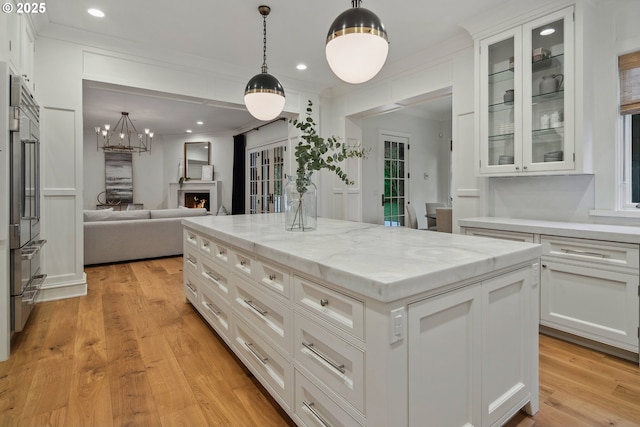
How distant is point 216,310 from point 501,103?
2.96 metres

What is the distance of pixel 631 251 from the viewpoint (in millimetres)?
2074

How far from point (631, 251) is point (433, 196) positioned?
17.2 feet

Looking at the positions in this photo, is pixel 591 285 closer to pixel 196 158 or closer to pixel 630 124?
pixel 630 124

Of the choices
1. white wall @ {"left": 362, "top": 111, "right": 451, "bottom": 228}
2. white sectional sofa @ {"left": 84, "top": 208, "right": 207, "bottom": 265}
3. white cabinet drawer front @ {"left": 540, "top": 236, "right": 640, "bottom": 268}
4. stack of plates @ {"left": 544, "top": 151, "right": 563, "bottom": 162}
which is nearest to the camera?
white cabinet drawer front @ {"left": 540, "top": 236, "right": 640, "bottom": 268}

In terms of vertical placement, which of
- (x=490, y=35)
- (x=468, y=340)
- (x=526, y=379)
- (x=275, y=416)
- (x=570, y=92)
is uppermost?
(x=490, y=35)

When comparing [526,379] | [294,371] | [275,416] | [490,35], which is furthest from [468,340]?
[490,35]

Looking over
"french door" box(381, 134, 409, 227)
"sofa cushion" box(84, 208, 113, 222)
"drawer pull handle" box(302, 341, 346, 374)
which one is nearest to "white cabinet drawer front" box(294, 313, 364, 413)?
"drawer pull handle" box(302, 341, 346, 374)

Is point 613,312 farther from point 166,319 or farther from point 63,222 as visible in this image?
point 63,222

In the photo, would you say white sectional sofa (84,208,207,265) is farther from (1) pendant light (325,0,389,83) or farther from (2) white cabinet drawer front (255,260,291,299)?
(1) pendant light (325,0,389,83)

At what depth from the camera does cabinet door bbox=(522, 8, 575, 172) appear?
2.61m

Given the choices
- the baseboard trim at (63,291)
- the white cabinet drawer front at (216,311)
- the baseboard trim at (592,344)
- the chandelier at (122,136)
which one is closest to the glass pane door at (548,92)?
the baseboard trim at (592,344)

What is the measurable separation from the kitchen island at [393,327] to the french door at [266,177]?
17.4ft

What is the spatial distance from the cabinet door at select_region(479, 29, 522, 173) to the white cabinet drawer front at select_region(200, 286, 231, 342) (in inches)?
101

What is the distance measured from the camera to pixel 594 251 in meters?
2.23
